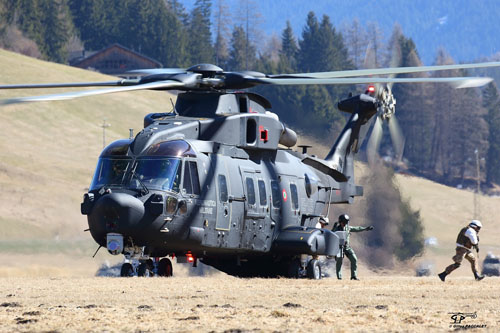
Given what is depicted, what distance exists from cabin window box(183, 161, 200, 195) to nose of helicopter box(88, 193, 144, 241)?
4.28ft

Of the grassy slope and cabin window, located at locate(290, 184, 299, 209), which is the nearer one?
cabin window, located at locate(290, 184, 299, 209)

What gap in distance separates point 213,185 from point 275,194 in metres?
2.71

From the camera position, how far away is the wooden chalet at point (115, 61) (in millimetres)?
117938

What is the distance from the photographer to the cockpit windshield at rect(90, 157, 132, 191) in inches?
814

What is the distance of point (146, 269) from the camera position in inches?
841

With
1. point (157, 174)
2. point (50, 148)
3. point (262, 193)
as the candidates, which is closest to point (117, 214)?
point (157, 174)

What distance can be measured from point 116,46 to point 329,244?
99.3 m

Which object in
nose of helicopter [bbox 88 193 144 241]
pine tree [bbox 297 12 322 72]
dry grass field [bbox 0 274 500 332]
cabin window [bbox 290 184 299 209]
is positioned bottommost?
dry grass field [bbox 0 274 500 332]

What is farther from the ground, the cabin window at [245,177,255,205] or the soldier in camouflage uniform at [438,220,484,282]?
the cabin window at [245,177,255,205]

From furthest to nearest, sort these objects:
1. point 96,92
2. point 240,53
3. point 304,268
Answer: point 240,53 → point 304,268 → point 96,92

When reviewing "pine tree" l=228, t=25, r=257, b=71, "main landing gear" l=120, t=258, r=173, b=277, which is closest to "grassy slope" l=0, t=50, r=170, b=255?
"main landing gear" l=120, t=258, r=173, b=277

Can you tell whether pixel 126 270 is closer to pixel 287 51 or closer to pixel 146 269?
pixel 146 269

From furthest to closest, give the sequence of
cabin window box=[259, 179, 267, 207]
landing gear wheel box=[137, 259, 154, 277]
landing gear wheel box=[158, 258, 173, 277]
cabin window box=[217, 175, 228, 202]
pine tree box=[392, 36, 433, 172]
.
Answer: pine tree box=[392, 36, 433, 172] → cabin window box=[259, 179, 267, 207] → landing gear wheel box=[158, 258, 173, 277] → cabin window box=[217, 175, 228, 202] → landing gear wheel box=[137, 259, 154, 277]

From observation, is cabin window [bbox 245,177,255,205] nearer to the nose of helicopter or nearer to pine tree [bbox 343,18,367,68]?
the nose of helicopter
